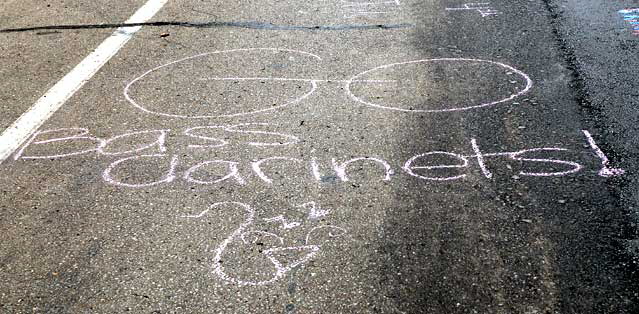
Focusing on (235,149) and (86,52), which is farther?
(86,52)

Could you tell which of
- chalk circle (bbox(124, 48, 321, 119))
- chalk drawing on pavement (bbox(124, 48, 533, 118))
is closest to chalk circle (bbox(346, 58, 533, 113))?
chalk drawing on pavement (bbox(124, 48, 533, 118))

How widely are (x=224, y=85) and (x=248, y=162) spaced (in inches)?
56.7

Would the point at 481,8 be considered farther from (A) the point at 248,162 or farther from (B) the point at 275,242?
(B) the point at 275,242

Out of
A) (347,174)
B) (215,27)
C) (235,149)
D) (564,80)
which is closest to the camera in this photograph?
(347,174)

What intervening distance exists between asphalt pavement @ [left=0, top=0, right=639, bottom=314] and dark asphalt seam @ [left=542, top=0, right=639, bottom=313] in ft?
0.04

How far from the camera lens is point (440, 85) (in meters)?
5.77

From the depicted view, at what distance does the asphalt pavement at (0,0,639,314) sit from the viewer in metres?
3.55

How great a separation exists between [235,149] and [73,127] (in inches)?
50.9

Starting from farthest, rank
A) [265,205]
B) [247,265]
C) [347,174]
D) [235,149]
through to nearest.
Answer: [235,149], [347,174], [265,205], [247,265]

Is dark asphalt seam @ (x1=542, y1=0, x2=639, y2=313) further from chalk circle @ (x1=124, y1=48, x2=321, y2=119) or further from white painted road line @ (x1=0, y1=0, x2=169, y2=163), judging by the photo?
white painted road line @ (x1=0, y1=0, x2=169, y2=163)

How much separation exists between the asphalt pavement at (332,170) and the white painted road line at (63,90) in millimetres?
55

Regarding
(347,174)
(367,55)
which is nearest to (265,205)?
(347,174)

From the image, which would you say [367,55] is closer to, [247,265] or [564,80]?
[564,80]

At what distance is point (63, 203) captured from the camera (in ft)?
14.5
